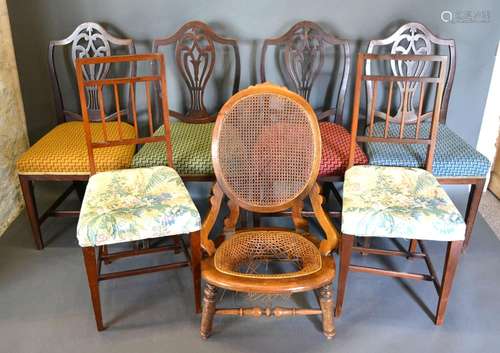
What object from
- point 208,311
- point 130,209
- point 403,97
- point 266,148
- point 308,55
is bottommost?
point 208,311

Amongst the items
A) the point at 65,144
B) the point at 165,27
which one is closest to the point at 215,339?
the point at 65,144

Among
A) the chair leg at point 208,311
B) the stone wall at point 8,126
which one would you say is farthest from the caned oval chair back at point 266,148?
the stone wall at point 8,126

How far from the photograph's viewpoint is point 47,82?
2.56 meters

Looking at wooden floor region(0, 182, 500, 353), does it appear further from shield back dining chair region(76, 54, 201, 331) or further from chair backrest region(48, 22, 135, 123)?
chair backrest region(48, 22, 135, 123)

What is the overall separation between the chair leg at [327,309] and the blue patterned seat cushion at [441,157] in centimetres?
67

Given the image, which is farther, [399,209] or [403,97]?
[403,97]

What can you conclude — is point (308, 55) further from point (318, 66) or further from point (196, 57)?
point (196, 57)

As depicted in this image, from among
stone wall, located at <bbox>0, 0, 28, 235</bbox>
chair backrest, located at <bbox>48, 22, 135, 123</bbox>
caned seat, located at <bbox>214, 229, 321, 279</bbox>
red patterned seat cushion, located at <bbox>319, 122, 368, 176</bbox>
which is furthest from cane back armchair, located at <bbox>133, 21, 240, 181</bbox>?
stone wall, located at <bbox>0, 0, 28, 235</bbox>

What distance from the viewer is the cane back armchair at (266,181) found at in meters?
1.75

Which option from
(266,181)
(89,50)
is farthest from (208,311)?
(89,50)

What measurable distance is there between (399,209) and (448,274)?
0.33 m

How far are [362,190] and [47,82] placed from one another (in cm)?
182

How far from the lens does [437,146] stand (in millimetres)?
2141

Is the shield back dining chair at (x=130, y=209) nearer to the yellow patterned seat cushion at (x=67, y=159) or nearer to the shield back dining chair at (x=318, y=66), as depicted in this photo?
the yellow patterned seat cushion at (x=67, y=159)
